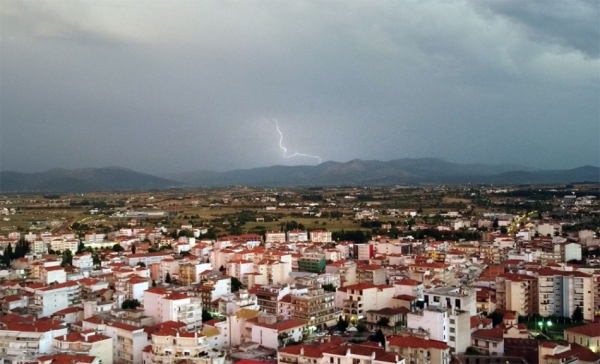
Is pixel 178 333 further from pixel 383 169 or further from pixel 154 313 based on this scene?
pixel 383 169

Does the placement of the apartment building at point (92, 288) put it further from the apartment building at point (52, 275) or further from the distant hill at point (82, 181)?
the distant hill at point (82, 181)

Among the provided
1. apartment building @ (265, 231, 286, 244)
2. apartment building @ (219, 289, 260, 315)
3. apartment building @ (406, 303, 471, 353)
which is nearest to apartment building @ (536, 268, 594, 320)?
apartment building @ (406, 303, 471, 353)

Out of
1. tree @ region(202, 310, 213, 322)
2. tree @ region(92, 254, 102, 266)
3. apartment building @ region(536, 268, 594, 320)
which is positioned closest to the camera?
tree @ region(202, 310, 213, 322)

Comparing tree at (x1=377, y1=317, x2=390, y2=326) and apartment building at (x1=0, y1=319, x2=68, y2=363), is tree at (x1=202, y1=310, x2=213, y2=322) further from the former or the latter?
A: tree at (x1=377, y1=317, x2=390, y2=326)

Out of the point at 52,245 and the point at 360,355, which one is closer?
the point at 360,355

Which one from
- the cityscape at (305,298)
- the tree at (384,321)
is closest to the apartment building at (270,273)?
the cityscape at (305,298)

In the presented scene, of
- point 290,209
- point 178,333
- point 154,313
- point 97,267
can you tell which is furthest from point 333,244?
point 290,209

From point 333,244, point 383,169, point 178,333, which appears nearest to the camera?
point 178,333
